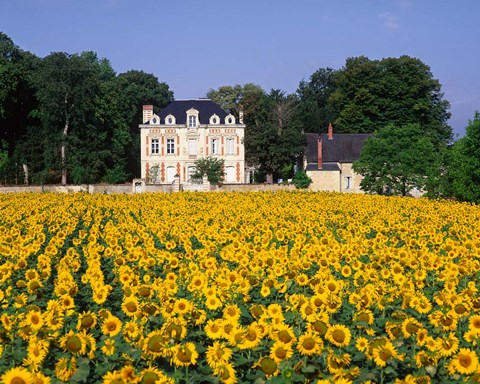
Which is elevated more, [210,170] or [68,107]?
[68,107]

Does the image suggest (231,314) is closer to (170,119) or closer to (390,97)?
(170,119)

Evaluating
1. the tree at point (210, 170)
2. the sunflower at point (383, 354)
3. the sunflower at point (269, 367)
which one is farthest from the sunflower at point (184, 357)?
the tree at point (210, 170)

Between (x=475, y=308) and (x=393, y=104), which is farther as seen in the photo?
(x=393, y=104)

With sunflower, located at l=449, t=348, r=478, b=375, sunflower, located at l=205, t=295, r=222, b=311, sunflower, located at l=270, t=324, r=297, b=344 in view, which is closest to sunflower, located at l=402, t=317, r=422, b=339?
sunflower, located at l=449, t=348, r=478, b=375

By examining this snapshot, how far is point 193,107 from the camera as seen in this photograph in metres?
61.3

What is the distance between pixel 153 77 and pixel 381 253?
73.1 metres

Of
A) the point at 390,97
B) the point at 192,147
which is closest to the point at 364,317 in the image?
the point at 192,147

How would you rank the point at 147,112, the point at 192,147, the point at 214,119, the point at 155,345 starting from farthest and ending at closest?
the point at 147,112 < the point at 214,119 < the point at 192,147 < the point at 155,345

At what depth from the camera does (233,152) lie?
197 feet

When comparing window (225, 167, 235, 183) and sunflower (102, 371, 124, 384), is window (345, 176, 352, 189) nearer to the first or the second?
window (225, 167, 235, 183)

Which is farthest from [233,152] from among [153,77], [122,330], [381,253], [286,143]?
[122,330]

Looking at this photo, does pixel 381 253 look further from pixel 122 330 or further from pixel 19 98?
pixel 19 98

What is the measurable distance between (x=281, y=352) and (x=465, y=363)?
1329mm

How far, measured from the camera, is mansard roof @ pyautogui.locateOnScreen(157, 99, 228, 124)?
60.8m
